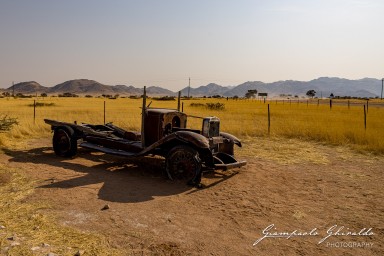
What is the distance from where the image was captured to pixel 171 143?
26.7 ft

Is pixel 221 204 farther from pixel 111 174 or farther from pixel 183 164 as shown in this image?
pixel 111 174

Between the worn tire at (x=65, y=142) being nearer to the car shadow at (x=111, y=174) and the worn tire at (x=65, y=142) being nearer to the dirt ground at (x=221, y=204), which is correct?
the car shadow at (x=111, y=174)

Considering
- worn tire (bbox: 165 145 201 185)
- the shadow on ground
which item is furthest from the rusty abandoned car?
the shadow on ground

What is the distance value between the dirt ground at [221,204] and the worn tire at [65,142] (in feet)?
1.03

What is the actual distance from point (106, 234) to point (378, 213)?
4.76m

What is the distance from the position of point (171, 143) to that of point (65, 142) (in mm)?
3887

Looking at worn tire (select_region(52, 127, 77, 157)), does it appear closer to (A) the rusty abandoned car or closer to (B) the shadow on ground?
(A) the rusty abandoned car

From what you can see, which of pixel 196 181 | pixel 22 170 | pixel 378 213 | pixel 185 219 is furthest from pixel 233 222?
pixel 22 170

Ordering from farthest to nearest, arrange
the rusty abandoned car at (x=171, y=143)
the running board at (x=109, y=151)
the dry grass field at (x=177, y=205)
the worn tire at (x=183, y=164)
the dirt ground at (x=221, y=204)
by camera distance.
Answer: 1. the running board at (x=109, y=151)
2. the rusty abandoned car at (x=171, y=143)
3. the worn tire at (x=183, y=164)
4. the dirt ground at (x=221, y=204)
5. the dry grass field at (x=177, y=205)

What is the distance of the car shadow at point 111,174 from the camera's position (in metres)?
6.91

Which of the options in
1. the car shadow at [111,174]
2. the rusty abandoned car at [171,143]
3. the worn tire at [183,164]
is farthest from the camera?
the rusty abandoned car at [171,143]

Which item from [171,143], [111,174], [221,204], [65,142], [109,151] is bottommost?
[221,204]

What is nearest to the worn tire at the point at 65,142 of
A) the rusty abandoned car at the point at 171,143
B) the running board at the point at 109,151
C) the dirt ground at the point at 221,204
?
the rusty abandoned car at the point at 171,143

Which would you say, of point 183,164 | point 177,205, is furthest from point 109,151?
point 177,205
